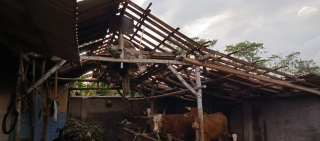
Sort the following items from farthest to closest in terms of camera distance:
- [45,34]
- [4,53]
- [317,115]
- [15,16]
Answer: [317,115], [4,53], [45,34], [15,16]

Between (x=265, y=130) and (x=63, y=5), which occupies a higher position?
(x=63, y=5)

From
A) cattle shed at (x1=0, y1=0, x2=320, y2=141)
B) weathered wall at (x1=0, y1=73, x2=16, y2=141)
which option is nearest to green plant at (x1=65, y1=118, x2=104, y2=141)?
cattle shed at (x1=0, y1=0, x2=320, y2=141)

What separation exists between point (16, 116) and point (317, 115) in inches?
340

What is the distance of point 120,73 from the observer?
22.8 feet

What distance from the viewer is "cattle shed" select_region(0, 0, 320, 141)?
3.29 m

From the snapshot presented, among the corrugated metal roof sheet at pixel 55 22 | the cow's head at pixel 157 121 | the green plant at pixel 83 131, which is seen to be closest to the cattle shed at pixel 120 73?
→ the corrugated metal roof sheet at pixel 55 22

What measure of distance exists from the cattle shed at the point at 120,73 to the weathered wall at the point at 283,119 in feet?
0.11

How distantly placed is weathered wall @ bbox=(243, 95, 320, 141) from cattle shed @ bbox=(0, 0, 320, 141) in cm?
3

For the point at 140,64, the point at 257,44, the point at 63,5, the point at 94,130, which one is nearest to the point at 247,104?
the point at 140,64

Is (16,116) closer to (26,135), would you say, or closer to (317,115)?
(26,135)

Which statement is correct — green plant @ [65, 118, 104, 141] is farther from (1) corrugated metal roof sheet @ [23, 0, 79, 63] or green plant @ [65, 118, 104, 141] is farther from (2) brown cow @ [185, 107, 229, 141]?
(1) corrugated metal roof sheet @ [23, 0, 79, 63]

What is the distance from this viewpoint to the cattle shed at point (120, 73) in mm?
3289

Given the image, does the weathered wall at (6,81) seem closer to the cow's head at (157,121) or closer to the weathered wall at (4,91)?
the weathered wall at (4,91)

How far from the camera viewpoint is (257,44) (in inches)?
906
